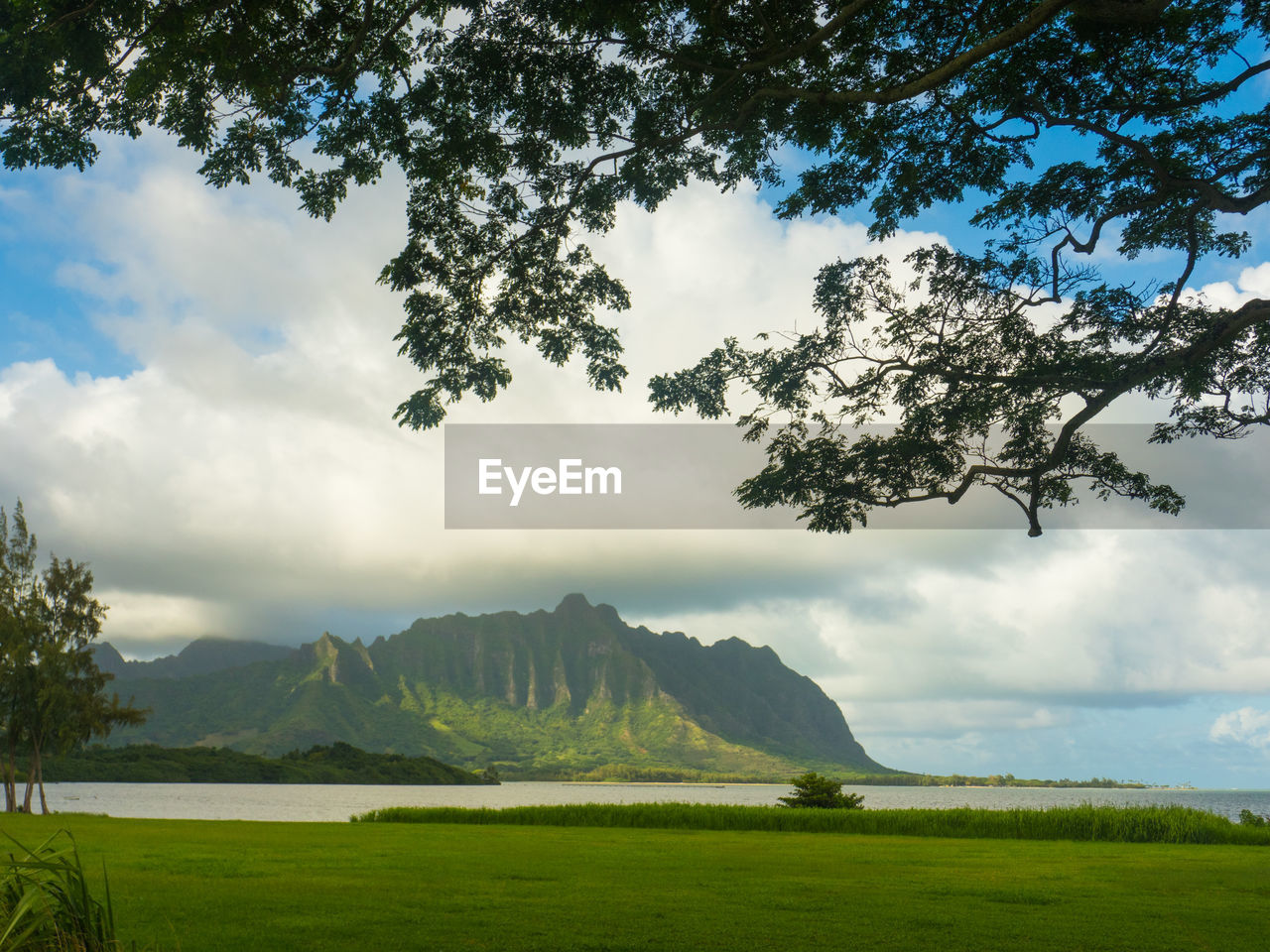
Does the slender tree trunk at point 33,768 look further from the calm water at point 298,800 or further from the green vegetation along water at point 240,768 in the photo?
the green vegetation along water at point 240,768

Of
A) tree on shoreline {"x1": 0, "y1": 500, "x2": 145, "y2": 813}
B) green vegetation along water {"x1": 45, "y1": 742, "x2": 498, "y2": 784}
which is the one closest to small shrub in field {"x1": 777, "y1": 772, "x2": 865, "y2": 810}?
tree on shoreline {"x1": 0, "y1": 500, "x2": 145, "y2": 813}

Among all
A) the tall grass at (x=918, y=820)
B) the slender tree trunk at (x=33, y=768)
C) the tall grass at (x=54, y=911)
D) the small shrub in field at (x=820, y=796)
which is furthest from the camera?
the slender tree trunk at (x=33, y=768)

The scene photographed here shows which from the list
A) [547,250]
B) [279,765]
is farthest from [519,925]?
[279,765]

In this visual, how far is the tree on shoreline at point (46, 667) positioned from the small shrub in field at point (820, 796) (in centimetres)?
3254

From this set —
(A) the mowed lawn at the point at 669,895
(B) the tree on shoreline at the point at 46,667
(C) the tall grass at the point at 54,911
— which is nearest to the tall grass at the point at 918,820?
(A) the mowed lawn at the point at 669,895

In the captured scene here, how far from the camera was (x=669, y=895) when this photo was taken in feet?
40.2

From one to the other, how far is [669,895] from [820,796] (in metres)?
27.0

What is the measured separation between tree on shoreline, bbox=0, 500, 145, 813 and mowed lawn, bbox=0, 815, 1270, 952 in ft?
79.6

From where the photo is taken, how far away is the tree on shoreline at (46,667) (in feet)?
134

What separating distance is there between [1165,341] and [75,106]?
1543 cm

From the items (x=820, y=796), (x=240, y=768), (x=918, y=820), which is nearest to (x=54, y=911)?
(x=918, y=820)

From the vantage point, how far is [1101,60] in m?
12.0

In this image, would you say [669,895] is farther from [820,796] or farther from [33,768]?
[33,768]

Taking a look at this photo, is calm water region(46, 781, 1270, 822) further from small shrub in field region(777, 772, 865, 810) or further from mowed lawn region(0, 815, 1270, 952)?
mowed lawn region(0, 815, 1270, 952)
